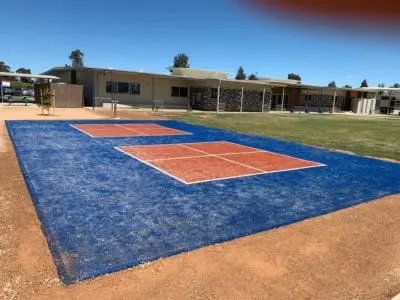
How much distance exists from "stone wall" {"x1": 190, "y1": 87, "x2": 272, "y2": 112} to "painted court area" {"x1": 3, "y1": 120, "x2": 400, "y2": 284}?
24766 mm

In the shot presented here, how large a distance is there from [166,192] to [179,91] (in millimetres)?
31777

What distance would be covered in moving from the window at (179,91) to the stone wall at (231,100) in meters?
0.76

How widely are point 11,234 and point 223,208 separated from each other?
3.36 meters

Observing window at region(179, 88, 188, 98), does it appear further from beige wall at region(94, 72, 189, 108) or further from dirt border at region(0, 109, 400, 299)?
dirt border at region(0, 109, 400, 299)

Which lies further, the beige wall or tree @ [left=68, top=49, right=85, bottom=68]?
tree @ [left=68, top=49, right=85, bottom=68]

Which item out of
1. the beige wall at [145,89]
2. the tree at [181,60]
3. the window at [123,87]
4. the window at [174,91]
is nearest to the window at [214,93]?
the beige wall at [145,89]

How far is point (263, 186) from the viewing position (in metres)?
7.80

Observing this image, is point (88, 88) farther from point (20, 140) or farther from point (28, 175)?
point (28, 175)

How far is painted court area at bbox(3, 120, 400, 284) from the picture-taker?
466 centimetres

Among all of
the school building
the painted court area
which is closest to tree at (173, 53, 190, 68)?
the school building

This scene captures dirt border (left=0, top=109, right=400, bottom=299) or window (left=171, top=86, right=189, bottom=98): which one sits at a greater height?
window (left=171, top=86, right=189, bottom=98)

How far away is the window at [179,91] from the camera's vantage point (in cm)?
3731

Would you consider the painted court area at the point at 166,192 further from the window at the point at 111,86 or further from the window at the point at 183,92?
the window at the point at 183,92

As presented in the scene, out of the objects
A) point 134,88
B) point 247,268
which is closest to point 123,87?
point 134,88
